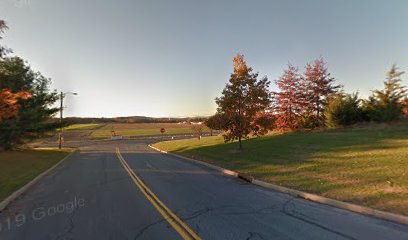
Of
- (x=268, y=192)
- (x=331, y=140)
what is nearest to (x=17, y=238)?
(x=268, y=192)

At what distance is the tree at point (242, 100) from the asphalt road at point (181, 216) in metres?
7.21

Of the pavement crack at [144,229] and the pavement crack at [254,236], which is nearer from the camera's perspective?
the pavement crack at [254,236]

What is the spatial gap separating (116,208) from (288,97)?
22207 mm

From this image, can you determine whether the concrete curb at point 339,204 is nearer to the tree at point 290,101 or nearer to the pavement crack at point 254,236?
the pavement crack at point 254,236

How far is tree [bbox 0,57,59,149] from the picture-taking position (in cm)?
2080

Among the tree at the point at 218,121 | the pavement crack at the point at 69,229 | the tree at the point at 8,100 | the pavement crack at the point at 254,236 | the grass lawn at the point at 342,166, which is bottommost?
the pavement crack at the point at 69,229

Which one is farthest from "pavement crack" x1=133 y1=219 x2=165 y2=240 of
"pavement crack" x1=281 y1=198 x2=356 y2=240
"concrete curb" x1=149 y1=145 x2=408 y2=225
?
"concrete curb" x1=149 y1=145 x2=408 y2=225

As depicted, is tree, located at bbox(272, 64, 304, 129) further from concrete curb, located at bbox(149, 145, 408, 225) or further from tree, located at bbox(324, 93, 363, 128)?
concrete curb, located at bbox(149, 145, 408, 225)

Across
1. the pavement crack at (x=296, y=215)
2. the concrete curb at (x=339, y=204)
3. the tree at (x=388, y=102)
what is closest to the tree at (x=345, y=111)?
the tree at (x=388, y=102)

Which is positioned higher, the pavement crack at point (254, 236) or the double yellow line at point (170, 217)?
the double yellow line at point (170, 217)

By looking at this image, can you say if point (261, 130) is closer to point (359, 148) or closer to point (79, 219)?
point (359, 148)

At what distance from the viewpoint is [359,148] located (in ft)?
41.0

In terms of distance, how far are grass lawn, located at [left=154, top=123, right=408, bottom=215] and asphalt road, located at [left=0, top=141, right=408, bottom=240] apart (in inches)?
41.9

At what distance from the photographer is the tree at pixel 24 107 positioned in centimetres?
2080
